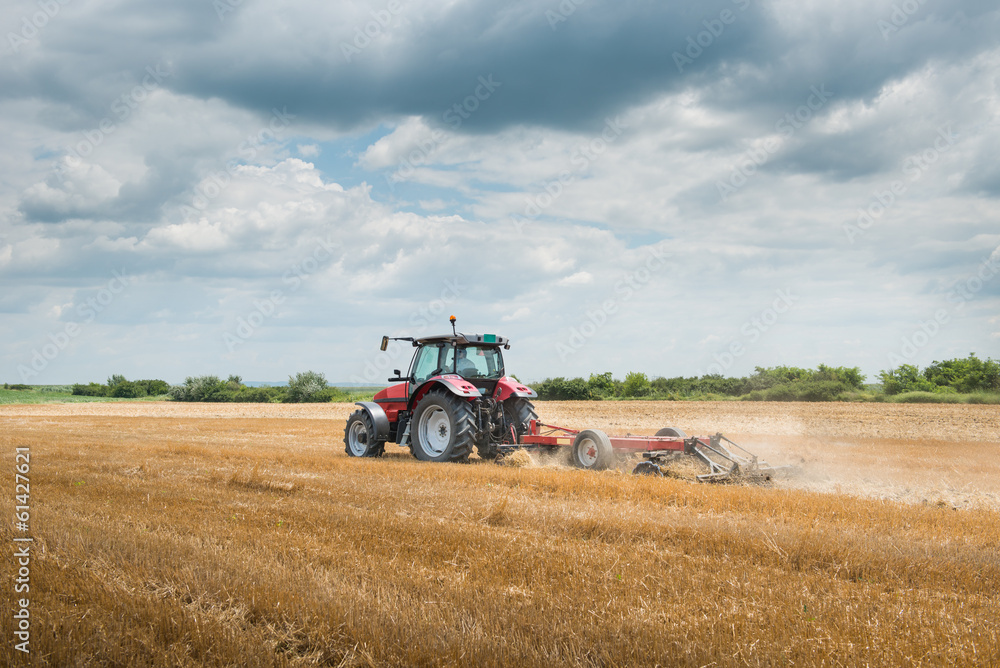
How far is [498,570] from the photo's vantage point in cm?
459

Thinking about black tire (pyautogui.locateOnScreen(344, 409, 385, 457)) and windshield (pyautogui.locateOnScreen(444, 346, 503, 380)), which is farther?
black tire (pyautogui.locateOnScreen(344, 409, 385, 457))

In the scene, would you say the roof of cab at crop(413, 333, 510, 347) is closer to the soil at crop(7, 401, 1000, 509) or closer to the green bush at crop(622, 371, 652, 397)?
the soil at crop(7, 401, 1000, 509)

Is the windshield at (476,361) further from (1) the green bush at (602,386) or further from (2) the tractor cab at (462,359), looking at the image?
(1) the green bush at (602,386)

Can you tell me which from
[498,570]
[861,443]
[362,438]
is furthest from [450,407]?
[861,443]

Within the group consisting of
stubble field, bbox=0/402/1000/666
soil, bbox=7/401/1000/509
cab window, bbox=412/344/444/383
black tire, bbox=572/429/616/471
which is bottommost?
soil, bbox=7/401/1000/509

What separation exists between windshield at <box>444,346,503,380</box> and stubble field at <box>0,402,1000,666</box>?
3.12m

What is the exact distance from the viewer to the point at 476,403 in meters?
11.3

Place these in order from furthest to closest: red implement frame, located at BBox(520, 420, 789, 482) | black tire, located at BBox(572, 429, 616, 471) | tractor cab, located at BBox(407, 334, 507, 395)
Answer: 1. tractor cab, located at BBox(407, 334, 507, 395)
2. black tire, located at BBox(572, 429, 616, 471)
3. red implement frame, located at BBox(520, 420, 789, 482)

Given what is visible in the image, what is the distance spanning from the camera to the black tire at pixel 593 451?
9875mm

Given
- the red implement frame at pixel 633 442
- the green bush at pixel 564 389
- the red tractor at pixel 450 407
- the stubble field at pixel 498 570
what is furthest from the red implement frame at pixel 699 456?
the green bush at pixel 564 389

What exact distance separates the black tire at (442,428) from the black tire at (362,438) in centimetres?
89

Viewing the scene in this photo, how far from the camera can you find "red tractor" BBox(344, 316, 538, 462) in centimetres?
1113

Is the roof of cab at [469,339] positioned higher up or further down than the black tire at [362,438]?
higher up

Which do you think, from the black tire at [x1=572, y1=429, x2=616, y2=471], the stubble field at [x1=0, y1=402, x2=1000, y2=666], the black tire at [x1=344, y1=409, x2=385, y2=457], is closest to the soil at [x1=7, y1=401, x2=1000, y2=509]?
the stubble field at [x1=0, y1=402, x2=1000, y2=666]
